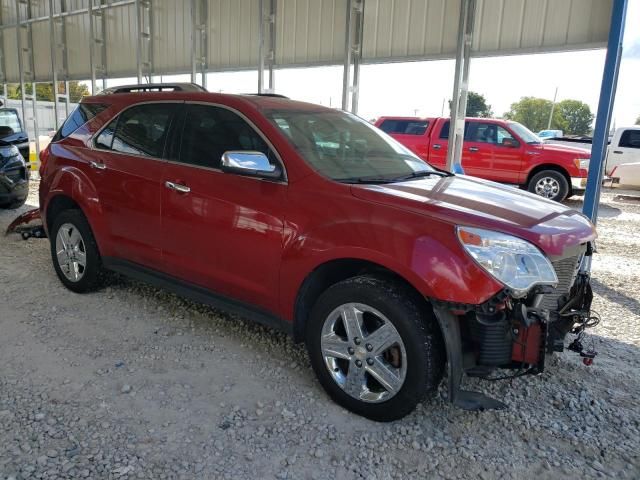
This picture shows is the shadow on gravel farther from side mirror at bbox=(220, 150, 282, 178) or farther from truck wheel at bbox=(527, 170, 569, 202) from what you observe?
truck wheel at bbox=(527, 170, 569, 202)

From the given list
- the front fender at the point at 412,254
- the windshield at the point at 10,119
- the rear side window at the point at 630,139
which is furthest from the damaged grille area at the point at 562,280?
the rear side window at the point at 630,139

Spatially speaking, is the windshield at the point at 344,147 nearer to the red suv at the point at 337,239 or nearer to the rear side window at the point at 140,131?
the red suv at the point at 337,239

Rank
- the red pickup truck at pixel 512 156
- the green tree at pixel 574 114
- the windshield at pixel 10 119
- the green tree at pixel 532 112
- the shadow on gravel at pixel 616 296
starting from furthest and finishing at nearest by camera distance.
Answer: the green tree at pixel 532 112, the green tree at pixel 574 114, the windshield at pixel 10 119, the red pickup truck at pixel 512 156, the shadow on gravel at pixel 616 296

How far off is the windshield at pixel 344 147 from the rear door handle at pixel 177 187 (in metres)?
0.77

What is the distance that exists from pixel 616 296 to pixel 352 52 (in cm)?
570

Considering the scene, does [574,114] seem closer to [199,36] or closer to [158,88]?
[199,36]

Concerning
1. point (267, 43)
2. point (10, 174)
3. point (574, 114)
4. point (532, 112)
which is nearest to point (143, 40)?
point (267, 43)

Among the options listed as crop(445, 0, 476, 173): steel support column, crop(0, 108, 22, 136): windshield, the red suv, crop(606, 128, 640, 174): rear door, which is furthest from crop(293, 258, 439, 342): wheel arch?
crop(606, 128, 640, 174): rear door

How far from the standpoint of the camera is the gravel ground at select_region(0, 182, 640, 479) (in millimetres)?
2512

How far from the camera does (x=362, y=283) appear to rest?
278 centimetres

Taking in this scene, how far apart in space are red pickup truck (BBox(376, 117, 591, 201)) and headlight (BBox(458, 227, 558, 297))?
9.02 m

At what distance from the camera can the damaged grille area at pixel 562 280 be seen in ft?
9.10

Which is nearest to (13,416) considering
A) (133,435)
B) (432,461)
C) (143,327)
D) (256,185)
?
(133,435)

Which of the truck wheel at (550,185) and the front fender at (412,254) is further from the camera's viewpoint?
the truck wheel at (550,185)
